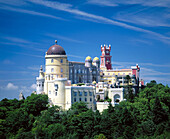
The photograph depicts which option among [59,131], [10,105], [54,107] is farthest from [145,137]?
[10,105]

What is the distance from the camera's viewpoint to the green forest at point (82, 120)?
213 feet

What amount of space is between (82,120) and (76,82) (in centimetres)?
2856

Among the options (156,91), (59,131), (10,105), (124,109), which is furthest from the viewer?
(156,91)

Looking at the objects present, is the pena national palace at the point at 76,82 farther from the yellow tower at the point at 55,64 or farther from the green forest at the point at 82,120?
the green forest at the point at 82,120

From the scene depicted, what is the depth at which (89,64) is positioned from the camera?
340 ft

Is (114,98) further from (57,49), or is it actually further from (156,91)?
(57,49)

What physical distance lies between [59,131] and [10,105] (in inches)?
775

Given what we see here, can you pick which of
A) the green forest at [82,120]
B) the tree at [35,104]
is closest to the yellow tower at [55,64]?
the tree at [35,104]

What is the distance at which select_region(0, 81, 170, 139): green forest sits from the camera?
213ft

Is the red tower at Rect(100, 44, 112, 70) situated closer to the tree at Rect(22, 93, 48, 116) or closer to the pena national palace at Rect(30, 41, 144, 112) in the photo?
the pena national palace at Rect(30, 41, 144, 112)

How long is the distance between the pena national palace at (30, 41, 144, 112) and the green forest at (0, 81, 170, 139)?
3.29 m

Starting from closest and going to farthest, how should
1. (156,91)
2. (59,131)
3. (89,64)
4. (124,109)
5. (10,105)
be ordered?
(59,131), (124,109), (10,105), (156,91), (89,64)

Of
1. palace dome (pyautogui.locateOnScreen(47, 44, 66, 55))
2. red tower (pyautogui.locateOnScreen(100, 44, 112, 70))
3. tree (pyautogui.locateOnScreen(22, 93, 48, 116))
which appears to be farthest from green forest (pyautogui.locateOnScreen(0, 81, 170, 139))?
red tower (pyautogui.locateOnScreen(100, 44, 112, 70))

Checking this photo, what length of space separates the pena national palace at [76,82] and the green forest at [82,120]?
329 cm
